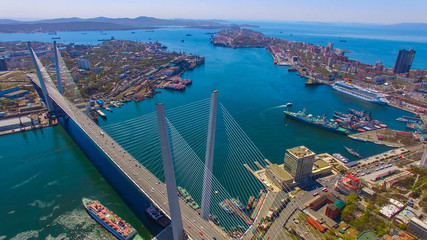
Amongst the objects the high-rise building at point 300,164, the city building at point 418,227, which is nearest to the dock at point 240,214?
the high-rise building at point 300,164

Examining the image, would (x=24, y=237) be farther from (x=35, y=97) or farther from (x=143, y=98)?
(x=35, y=97)

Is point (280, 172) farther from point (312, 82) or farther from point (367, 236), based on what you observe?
point (312, 82)

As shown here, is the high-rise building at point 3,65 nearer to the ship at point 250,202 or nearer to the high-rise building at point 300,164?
the ship at point 250,202

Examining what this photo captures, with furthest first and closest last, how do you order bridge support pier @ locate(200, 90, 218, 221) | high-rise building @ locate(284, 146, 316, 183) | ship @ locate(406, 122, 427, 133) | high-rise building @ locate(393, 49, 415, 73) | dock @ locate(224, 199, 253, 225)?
high-rise building @ locate(393, 49, 415, 73)
ship @ locate(406, 122, 427, 133)
high-rise building @ locate(284, 146, 316, 183)
dock @ locate(224, 199, 253, 225)
bridge support pier @ locate(200, 90, 218, 221)

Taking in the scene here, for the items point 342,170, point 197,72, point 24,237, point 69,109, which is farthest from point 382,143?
point 197,72

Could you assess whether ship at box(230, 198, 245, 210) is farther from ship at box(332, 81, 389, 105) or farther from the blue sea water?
ship at box(332, 81, 389, 105)

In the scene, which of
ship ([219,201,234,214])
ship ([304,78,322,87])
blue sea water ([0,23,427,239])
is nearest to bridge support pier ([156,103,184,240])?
blue sea water ([0,23,427,239])

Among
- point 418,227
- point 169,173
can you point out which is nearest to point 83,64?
point 169,173
